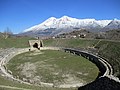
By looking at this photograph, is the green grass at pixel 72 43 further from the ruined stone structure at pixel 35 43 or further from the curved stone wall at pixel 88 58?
the curved stone wall at pixel 88 58

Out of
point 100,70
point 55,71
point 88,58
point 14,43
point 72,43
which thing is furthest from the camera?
point 14,43

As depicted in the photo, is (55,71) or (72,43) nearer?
(55,71)

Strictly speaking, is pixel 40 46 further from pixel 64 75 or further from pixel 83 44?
pixel 64 75

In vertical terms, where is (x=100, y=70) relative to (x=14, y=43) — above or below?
below

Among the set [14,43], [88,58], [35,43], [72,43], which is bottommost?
[88,58]

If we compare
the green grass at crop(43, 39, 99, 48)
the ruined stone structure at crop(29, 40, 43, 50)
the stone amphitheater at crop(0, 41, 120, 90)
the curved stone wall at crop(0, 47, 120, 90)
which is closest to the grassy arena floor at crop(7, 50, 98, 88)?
the curved stone wall at crop(0, 47, 120, 90)

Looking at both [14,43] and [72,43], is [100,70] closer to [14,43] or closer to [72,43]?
[72,43]

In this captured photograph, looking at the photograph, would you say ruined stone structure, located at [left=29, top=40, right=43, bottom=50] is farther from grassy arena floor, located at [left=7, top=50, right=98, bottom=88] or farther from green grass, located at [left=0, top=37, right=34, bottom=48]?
grassy arena floor, located at [left=7, top=50, right=98, bottom=88]

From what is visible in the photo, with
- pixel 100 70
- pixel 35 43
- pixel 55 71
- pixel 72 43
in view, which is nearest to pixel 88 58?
pixel 100 70

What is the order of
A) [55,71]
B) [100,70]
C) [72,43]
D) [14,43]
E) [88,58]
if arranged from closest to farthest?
[55,71] → [100,70] → [88,58] → [72,43] → [14,43]

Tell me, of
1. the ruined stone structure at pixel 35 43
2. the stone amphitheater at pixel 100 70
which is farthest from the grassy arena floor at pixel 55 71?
the ruined stone structure at pixel 35 43

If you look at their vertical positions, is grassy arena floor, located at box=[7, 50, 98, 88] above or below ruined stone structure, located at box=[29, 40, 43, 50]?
below

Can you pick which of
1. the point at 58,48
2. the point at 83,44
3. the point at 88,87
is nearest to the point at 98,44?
the point at 83,44

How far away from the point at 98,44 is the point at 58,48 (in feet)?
40.7
